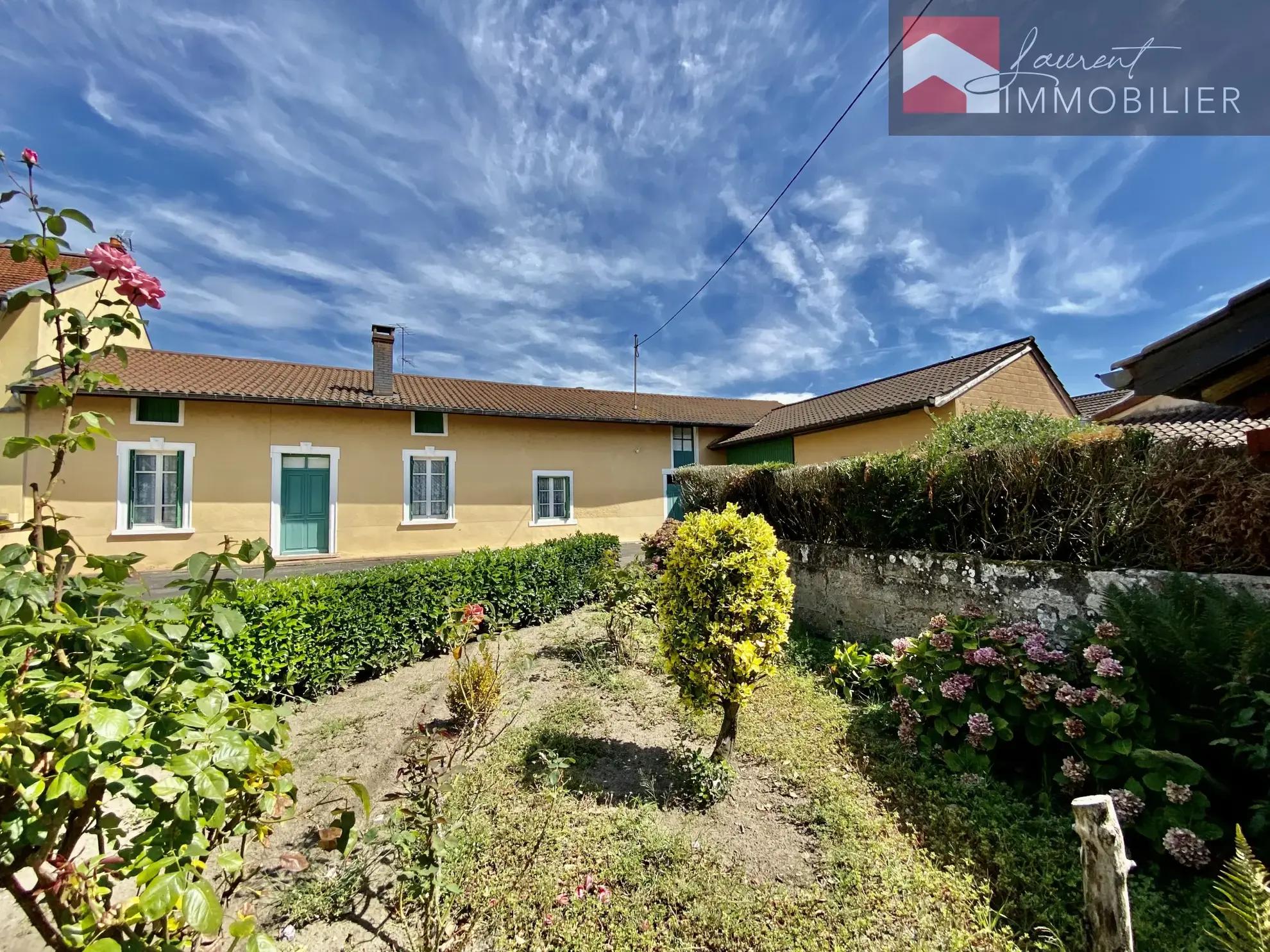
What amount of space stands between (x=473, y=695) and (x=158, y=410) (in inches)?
448

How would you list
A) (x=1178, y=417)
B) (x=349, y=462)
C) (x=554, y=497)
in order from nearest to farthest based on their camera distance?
(x=1178, y=417) < (x=349, y=462) < (x=554, y=497)

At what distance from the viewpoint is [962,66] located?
15.7 feet

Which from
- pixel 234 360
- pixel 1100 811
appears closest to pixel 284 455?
pixel 234 360

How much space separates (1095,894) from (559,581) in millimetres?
6157

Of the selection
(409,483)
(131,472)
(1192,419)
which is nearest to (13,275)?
(131,472)

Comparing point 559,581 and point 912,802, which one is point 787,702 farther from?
point 559,581

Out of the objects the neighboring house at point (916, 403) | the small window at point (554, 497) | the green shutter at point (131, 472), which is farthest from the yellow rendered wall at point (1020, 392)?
the green shutter at point (131, 472)

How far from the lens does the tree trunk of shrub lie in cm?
334

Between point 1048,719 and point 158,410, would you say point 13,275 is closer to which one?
point 158,410

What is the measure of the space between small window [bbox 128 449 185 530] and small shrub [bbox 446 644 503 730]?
1046 cm

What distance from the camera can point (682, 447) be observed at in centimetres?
1578

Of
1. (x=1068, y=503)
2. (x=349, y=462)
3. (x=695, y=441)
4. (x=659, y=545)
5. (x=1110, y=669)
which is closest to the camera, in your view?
(x=1110, y=669)

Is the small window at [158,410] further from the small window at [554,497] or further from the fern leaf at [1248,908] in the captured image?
the fern leaf at [1248,908]

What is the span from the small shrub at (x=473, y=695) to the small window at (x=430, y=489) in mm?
9243
